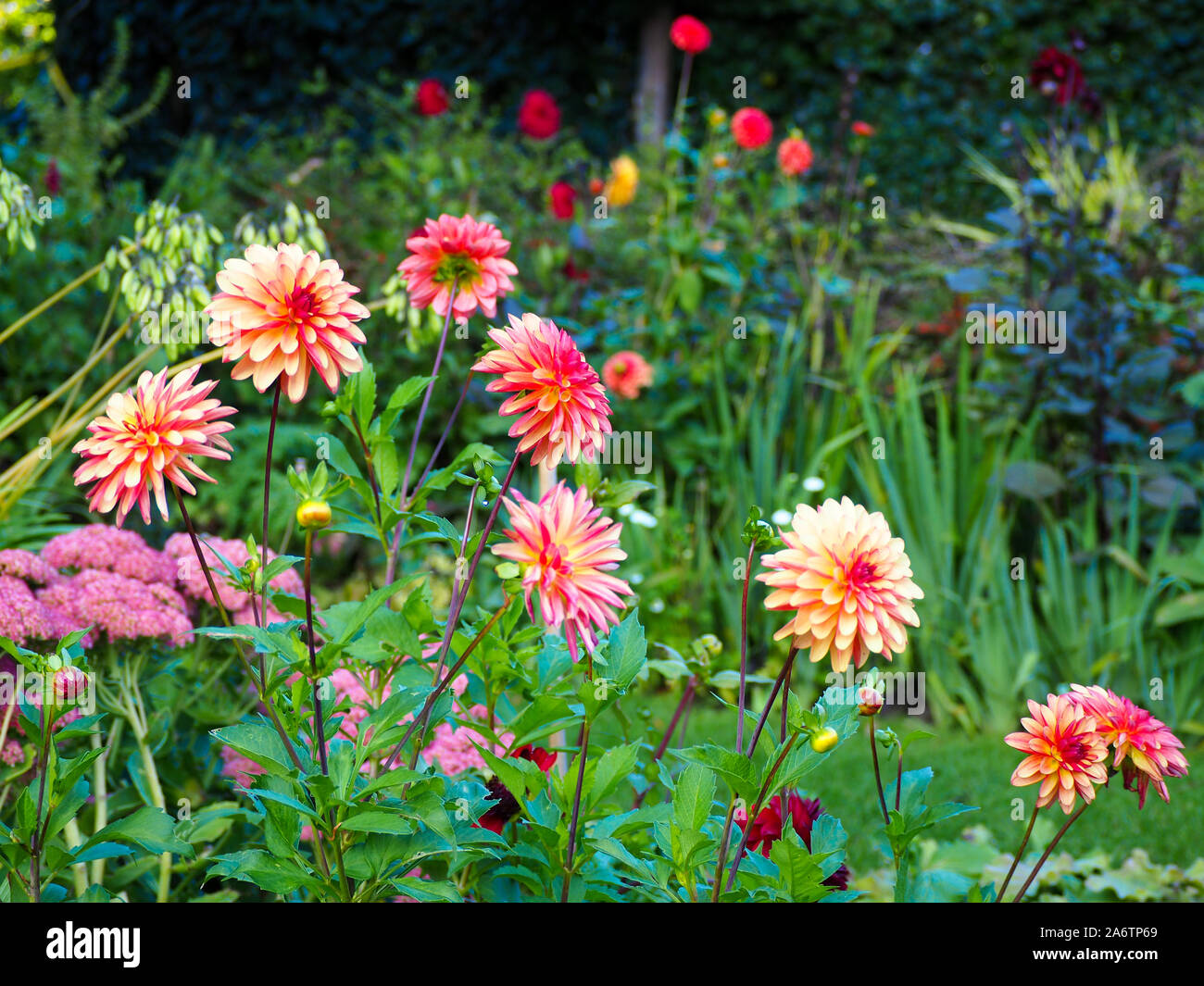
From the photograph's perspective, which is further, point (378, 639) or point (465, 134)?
point (465, 134)

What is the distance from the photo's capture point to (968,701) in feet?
10.6

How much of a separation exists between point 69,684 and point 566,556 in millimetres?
610

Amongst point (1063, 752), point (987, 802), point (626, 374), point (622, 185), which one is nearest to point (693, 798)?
point (1063, 752)

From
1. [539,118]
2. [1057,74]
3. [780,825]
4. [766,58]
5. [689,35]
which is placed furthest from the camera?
[766,58]

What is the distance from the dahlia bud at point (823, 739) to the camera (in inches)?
38.6

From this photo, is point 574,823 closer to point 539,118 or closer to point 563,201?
point 563,201

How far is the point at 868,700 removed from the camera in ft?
3.70

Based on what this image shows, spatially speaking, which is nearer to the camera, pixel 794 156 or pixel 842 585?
pixel 842 585

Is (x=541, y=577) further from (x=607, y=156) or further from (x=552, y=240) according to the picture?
(x=607, y=156)

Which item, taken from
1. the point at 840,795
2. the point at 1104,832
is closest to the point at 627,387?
the point at 840,795

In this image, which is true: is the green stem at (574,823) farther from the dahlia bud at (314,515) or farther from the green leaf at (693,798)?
the dahlia bud at (314,515)
